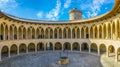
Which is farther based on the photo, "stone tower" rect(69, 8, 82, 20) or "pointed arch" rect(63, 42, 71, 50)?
"stone tower" rect(69, 8, 82, 20)

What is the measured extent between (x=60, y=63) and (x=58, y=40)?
54.6ft

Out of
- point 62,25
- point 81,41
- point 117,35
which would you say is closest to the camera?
point 117,35

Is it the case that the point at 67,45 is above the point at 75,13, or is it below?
below

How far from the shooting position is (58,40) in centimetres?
4278

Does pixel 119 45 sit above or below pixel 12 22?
below

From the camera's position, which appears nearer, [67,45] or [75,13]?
[67,45]

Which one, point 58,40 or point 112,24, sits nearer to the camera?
point 112,24

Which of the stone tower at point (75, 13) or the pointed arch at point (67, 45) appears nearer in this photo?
the pointed arch at point (67, 45)

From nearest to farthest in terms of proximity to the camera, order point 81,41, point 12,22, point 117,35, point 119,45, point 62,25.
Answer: point 119,45
point 117,35
point 12,22
point 81,41
point 62,25

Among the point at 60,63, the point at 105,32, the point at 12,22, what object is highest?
the point at 12,22

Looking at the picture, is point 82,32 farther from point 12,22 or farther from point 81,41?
point 12,22

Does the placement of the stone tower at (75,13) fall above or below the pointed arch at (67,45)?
above

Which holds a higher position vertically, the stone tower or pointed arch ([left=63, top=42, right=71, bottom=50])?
the stone tower

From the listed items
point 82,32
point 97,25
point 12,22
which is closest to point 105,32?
point 97,25
